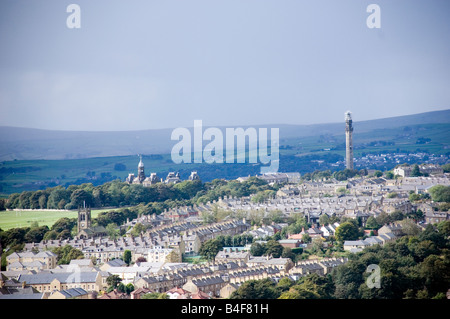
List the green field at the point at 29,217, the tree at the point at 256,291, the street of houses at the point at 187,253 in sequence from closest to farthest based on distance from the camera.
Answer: the tree at the point at 256,291 → the street of houses at the point at 187,253 → the green field at the point at 29,217

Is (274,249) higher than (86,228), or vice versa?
(274,249)

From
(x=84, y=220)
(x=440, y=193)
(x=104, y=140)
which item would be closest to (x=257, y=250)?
(x=84, y=220)

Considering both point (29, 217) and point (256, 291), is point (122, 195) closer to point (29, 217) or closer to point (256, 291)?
point (29, 217)

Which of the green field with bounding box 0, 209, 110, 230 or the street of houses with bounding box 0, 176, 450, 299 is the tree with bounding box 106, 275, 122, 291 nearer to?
the street of houses with bounding box 0, 176, 450, 299

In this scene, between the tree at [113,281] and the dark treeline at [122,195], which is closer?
the tree at [113,281]

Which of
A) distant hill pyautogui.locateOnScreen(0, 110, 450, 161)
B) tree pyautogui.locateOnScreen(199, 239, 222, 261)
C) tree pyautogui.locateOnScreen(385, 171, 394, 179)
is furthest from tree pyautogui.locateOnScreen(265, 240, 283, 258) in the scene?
tree pyautogui.locateOnScreen(385, 171, 394, 179)

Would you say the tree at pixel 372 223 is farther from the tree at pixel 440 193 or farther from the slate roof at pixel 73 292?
the slate roof at pixel 73 292

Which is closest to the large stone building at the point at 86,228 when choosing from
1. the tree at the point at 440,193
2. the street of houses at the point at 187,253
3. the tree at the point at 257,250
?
the street of houses at the point at 187,253
